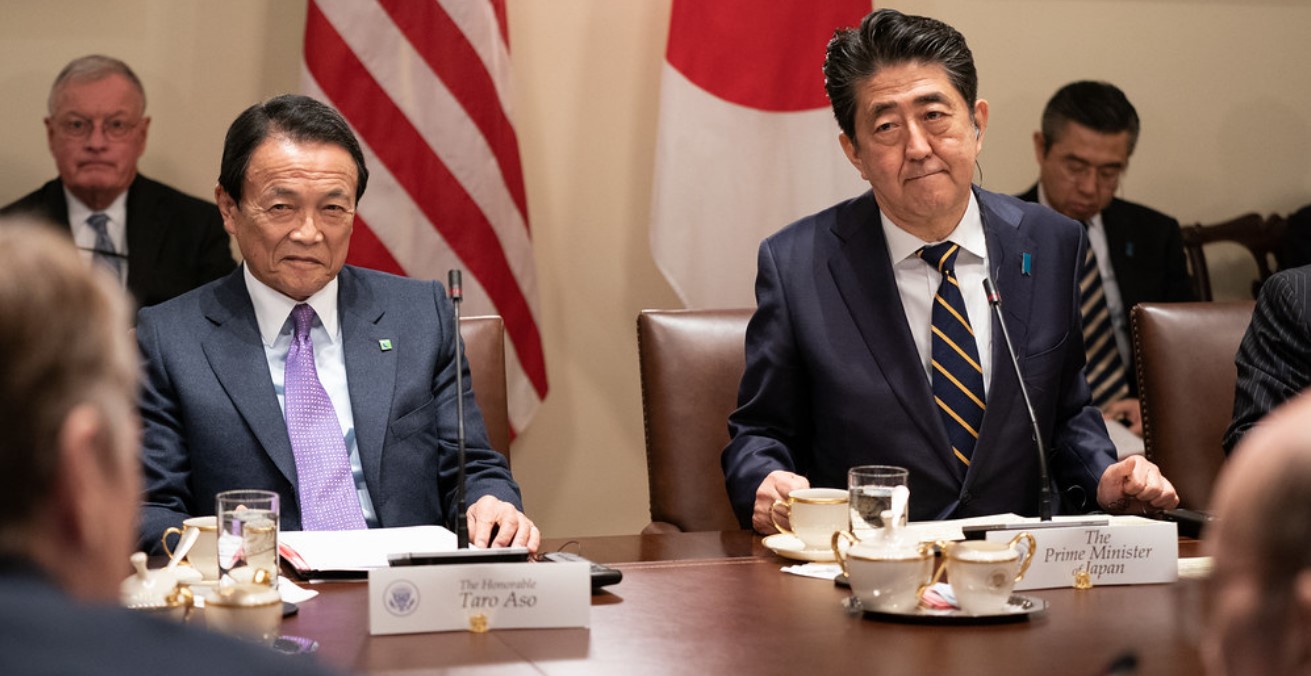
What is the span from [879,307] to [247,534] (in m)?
1.30

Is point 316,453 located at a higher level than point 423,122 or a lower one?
lower

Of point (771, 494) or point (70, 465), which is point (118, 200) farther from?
point (70, 465)

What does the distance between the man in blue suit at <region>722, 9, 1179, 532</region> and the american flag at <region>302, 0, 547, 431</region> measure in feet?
4.56

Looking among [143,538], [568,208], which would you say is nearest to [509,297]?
[568,208]

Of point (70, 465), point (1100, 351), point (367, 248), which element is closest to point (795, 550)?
point (70, 465)

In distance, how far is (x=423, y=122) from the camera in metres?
4.09

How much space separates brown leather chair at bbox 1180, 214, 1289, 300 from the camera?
4.92 metres

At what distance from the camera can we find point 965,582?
191 centimetres

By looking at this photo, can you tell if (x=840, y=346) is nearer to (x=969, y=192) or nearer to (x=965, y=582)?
(x=969, y=192)

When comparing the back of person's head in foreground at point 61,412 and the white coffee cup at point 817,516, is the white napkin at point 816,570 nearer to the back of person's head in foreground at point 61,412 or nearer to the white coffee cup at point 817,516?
the white coffee cup at point 817,516

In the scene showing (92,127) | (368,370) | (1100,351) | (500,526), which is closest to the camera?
(500,526)

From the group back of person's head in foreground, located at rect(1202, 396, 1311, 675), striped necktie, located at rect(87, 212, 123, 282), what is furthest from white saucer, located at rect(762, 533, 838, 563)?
striped necktie, located at rect(87, 212, 123, 282)

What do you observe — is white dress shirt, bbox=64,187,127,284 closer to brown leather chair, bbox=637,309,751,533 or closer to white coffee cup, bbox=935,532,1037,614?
brown leather chair, bbox=637,309,751,533

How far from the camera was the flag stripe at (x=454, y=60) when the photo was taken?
4070 millimetres
